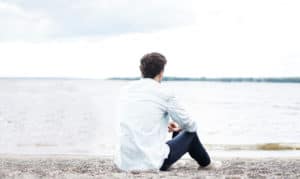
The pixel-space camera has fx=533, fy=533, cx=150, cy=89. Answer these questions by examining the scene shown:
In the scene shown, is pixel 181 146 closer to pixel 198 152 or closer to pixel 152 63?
pixel 198 152

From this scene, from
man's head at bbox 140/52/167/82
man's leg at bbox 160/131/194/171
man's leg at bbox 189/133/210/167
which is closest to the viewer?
man's head at bbox 140/52/167/82

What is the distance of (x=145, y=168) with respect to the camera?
6.58m

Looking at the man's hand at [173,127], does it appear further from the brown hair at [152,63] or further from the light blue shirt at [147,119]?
the brown hair at [152,63]

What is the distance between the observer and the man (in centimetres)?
640

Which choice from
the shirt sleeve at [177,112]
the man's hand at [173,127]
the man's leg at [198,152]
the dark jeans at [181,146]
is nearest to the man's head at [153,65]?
the shirt sleeve at [177,112]

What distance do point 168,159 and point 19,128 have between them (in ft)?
58.4

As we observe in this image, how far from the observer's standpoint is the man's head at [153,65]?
6.34 meters

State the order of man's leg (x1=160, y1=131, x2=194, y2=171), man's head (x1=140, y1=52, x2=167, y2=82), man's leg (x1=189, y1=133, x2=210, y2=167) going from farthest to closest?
man's leg (x1=189, y1=133, x2=210, y2=167) < man's leg (x1=160, y1=131, x2=194, y2=171) < man's head (x1=140, y1=52, x2=167, y2=82)

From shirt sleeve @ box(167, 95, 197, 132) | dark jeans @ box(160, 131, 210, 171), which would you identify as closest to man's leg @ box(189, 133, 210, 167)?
dark jeans @ box(160, 131, 210, 171)

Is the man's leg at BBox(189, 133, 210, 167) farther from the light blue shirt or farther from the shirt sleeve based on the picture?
the shirt sleeve

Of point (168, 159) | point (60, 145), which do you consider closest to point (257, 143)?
point (60, 145)

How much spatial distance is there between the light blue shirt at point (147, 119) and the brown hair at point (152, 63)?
102 mm

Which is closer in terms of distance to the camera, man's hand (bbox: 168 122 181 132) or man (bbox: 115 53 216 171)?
man (bbox: 115 53 216 171)

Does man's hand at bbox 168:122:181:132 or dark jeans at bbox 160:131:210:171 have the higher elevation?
man's hand at bbox 168:122:181:132
